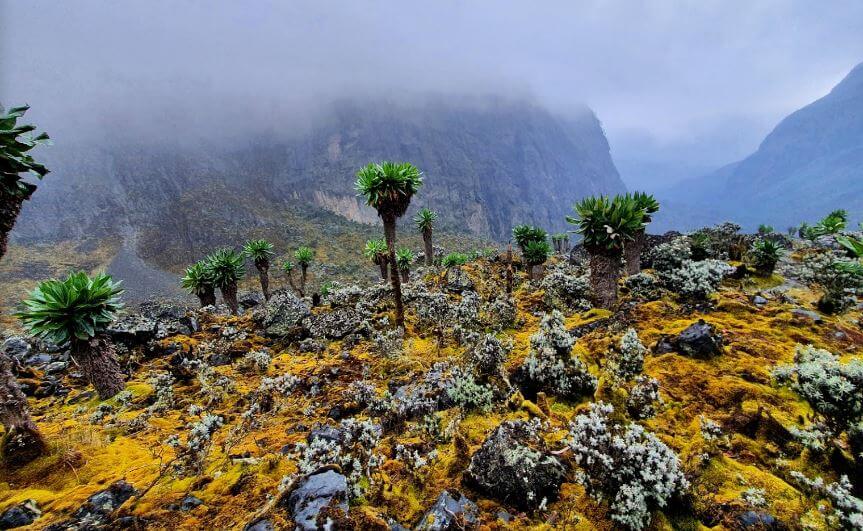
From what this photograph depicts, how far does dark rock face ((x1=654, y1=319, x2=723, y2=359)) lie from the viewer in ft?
28.7

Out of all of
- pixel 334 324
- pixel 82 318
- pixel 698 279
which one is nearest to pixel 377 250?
pixel 334 324

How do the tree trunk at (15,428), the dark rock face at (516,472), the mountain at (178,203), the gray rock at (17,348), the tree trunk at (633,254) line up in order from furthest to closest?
the mountain at (178,203) < the tree trunk at (633,254) < the gray rock at (17,348) < the tree trunk at (15,428) < the dark rock face at (516,472)

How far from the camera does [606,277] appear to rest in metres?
15.2

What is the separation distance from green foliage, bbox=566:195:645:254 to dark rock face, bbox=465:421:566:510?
1069 cm

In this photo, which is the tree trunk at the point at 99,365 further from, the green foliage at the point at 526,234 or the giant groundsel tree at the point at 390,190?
the green foliage at the point at 526,234

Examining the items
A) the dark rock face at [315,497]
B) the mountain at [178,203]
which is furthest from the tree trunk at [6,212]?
the mountain at [178,203]

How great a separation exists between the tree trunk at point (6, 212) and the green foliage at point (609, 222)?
1525 centimetres

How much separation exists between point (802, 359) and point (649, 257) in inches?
599

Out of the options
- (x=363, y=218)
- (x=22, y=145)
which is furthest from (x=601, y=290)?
(x=363, y=218)

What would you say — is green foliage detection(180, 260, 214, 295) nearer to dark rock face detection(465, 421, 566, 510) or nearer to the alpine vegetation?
the alpine vegetation

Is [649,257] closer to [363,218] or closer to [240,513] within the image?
[240,513]

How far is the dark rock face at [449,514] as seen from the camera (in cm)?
478

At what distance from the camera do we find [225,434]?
27.7ft

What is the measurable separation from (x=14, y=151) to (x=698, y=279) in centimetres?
1860
